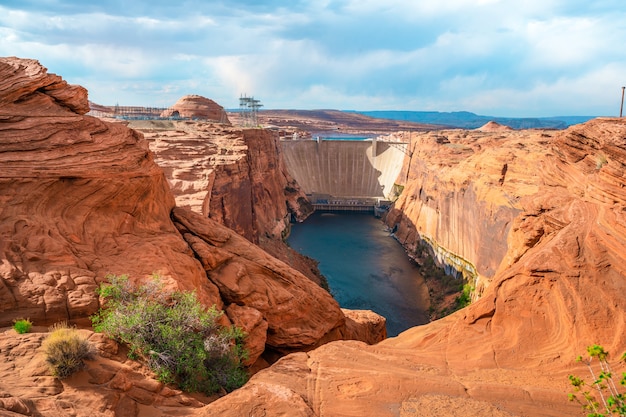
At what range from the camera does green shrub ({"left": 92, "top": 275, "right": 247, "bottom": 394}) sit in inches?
389

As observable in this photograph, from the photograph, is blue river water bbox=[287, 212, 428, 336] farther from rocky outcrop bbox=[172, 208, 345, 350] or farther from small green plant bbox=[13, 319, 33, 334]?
small green plant bbox=[13, 319, 33, 334]

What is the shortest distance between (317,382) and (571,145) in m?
14.0

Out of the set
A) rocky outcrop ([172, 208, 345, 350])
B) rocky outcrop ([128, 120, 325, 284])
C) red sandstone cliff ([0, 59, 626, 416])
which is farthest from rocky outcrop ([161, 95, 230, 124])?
red sandstone cliff ([0, 59, 626, 416])

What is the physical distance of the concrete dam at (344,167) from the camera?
2857 inches

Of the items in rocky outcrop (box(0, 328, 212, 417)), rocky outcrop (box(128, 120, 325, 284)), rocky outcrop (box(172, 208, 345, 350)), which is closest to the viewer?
rocky outcrop (box(0, 328, 212, 417))

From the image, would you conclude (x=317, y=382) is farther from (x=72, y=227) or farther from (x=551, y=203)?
(x=551, y=203)

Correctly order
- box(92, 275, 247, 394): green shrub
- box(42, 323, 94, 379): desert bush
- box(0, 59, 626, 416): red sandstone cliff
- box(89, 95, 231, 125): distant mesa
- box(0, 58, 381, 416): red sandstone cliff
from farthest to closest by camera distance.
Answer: box(89, 95, 231, 125): distant mesa, box(92, 275, 247, 394): green shrub, box(0, 59, 626, 416): red sandstone cliff, box(0, 58, 381, 416): red sandstone cliff, box(42, 323, 94, 379): desert bush

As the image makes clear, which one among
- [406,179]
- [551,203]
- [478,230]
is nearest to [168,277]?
[551,203]

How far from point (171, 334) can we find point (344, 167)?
67.4 m

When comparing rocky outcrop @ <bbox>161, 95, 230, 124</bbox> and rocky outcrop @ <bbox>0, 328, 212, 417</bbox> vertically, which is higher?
rocky outcrop @ <bbox>161, 95, 230, 124</bbox>

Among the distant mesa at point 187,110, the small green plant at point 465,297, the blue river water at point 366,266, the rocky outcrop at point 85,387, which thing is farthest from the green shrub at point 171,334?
the distant mesa at point 187,110

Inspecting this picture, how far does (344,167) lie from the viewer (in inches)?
2995

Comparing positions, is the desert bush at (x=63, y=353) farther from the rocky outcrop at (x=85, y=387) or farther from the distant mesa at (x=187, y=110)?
the distant mesa at (x=187, y=110)

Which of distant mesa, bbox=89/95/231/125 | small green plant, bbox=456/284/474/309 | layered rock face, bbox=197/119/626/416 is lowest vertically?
small green plant, bbox=456/284/474/309
